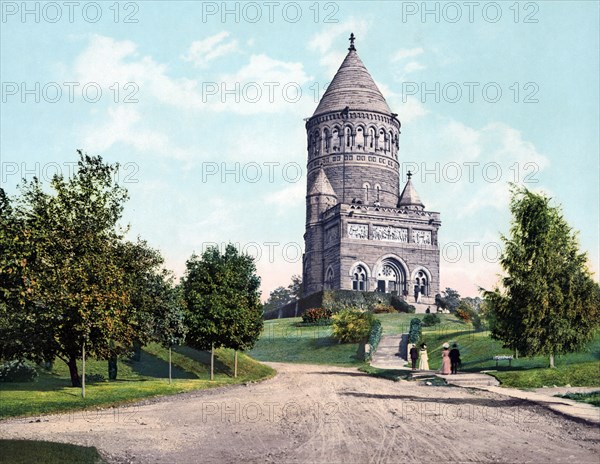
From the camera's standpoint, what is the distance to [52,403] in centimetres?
2181

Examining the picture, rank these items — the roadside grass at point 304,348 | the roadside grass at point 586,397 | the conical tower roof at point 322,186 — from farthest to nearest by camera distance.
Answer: the conical tower roof at point 322,186
the roadside grass at point 304,348
the roadside grass at point 586,397

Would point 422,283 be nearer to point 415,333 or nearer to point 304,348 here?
point 304,348

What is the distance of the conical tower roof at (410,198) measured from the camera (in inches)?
3563

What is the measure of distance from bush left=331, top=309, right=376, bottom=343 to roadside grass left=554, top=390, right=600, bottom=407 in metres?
28.9

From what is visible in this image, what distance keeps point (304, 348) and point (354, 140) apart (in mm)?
40354

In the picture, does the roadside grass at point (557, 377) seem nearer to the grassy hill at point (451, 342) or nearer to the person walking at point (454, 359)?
the grassy hill at point (451, 342)

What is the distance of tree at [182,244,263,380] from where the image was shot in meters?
35.2

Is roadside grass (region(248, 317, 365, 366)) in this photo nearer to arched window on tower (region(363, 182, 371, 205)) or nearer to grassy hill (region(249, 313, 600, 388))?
grassy hill (region(249, 313, 600, 388))

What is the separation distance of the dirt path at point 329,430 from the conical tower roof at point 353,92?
225 feet

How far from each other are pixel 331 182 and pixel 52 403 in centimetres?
6901

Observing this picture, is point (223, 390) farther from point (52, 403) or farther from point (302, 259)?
point (302, 259)

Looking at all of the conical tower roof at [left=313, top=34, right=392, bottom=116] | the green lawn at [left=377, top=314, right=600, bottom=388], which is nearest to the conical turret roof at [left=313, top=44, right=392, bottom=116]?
the conical tower roof at [left=313, top=34, right=392, bottom=116]

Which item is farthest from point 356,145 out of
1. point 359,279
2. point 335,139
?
point 359,279

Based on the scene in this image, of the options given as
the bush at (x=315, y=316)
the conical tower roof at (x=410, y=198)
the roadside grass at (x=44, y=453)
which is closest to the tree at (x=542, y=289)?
the roadside grass at (x=44, y=453)
